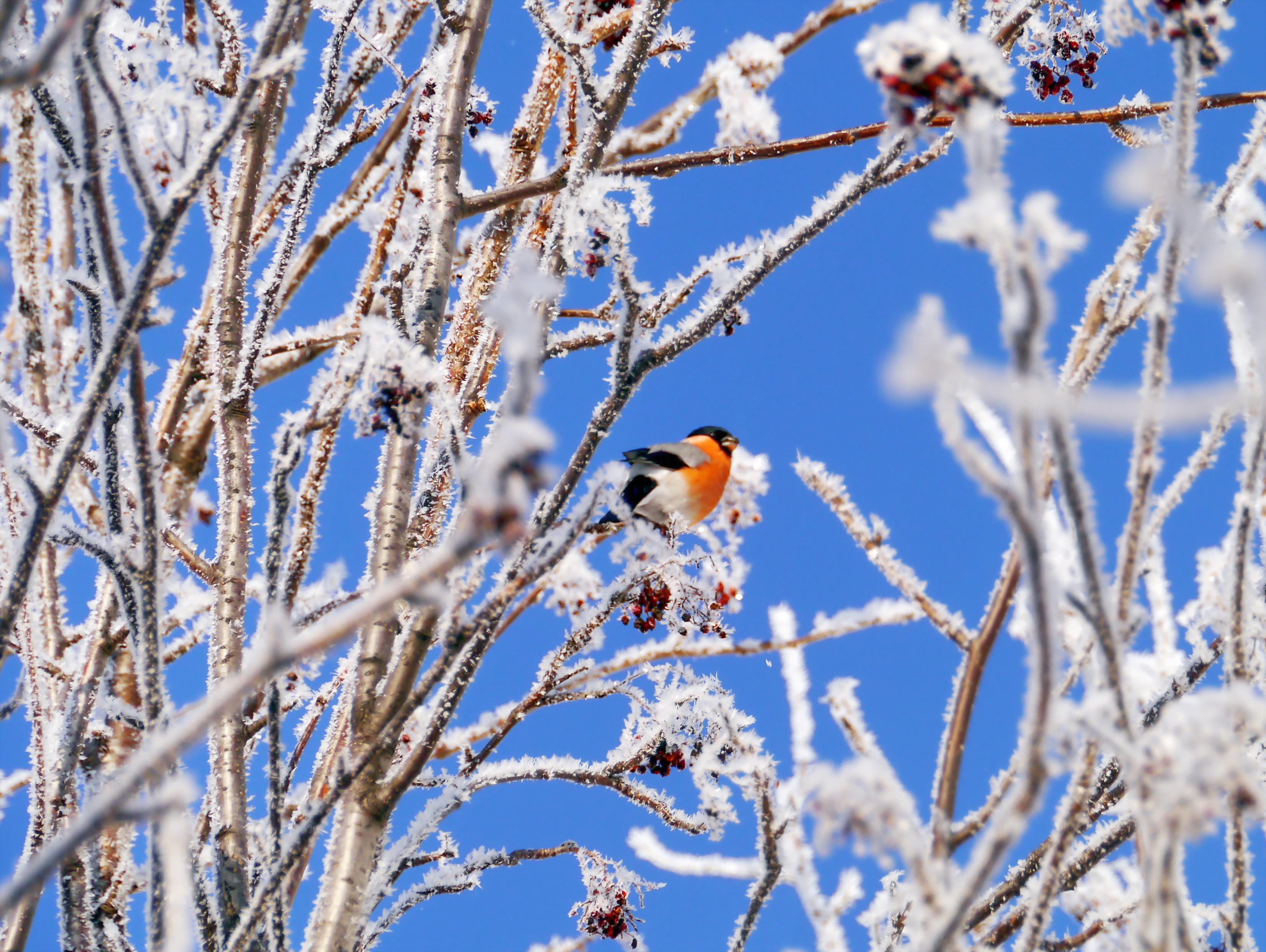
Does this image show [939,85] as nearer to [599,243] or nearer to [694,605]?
[599,243]

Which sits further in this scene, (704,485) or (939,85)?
(704,485)

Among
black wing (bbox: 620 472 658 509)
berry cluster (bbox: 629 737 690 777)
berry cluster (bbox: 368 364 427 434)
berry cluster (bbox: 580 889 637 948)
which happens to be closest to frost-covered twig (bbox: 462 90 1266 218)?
berry cluster (bbox: 368 364 427 434)

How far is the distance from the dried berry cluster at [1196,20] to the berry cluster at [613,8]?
158 cm

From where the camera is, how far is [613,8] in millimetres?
2285

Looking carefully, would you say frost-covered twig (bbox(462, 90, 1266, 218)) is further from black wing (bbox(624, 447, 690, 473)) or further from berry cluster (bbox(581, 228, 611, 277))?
black wing (bbox(624, 447, 690, 473))

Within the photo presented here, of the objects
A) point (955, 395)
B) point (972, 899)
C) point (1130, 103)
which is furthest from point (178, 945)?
point (1130, 103)

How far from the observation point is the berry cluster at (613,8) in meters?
2.25

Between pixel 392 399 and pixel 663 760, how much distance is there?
49.8 inches

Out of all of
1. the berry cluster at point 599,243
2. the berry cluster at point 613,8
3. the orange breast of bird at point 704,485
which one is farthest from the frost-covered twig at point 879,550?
the orange breast of bird at point 704,485

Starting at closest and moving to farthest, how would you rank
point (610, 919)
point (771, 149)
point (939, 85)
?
point (939, 85) → point (771, 149) → point (610, 919)

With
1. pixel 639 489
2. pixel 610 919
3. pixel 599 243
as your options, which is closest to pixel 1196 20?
pixel 599 243

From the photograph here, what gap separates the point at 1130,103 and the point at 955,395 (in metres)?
1.86

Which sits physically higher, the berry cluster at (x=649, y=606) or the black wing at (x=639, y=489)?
the black wing at (x=639, y=489)

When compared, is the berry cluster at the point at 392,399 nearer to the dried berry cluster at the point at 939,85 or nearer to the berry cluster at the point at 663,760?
the dried berry cluster at the point at 939,85
